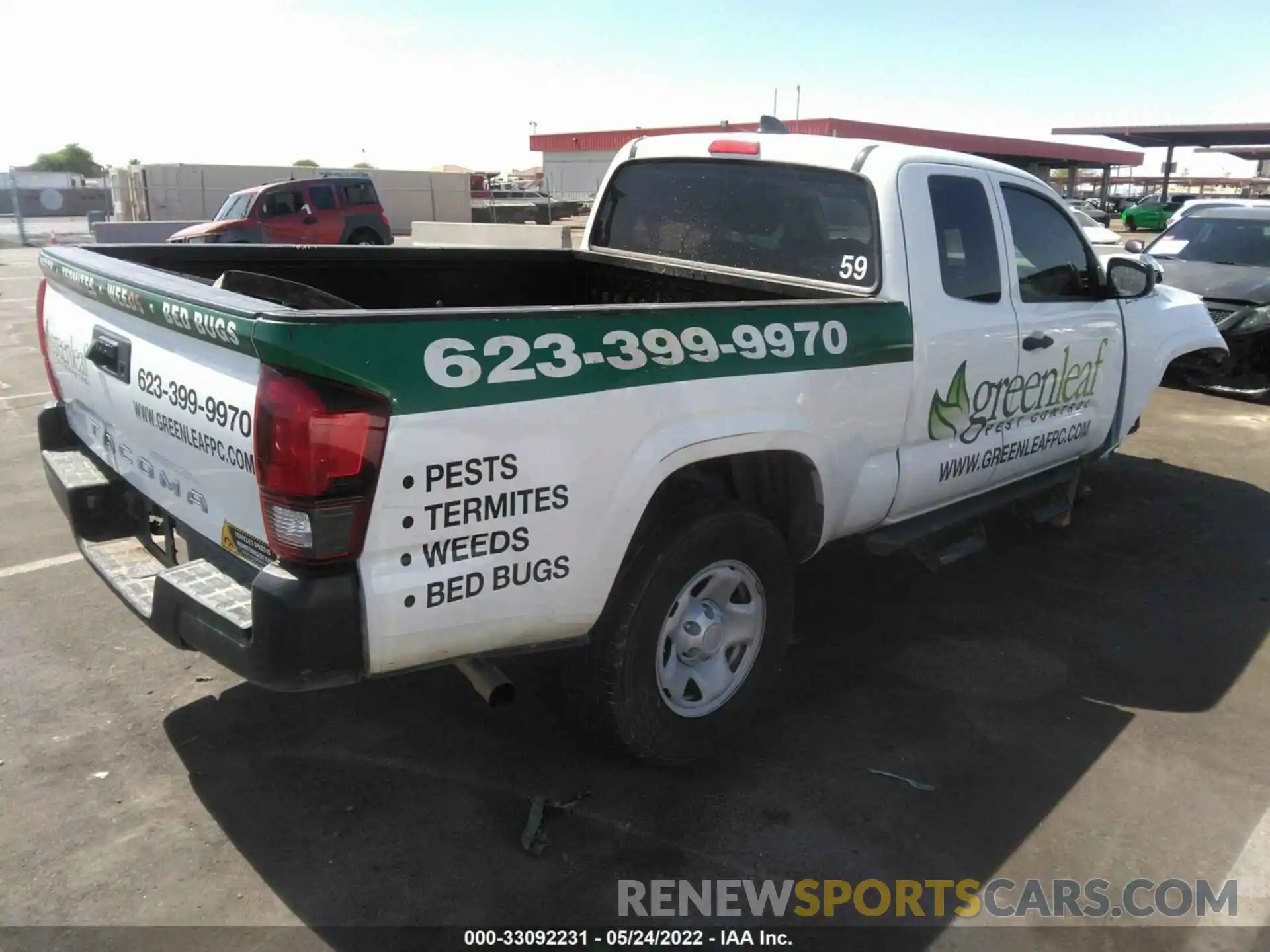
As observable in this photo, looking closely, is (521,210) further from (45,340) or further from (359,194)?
(45,340)

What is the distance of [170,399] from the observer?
9.40 feet

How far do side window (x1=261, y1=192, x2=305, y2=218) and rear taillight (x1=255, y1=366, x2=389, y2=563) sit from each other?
64.0 ft

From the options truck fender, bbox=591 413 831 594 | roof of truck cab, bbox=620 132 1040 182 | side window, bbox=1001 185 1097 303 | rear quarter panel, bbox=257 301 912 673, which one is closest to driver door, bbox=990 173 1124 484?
side window, bbox=1001 185 1097 303

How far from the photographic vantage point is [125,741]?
351 cm

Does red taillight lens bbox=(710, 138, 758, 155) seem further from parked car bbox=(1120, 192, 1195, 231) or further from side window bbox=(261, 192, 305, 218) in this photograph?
parked car bbox=(1120, 192, 1195, 231)

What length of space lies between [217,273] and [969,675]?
12.0 ft

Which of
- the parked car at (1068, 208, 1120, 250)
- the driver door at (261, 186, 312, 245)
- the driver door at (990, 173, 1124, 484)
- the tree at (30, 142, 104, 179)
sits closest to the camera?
the driver door at (990, 173, 1124, 484)

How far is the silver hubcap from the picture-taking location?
3334 millimetres

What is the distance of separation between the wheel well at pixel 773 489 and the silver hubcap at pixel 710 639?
289 mm

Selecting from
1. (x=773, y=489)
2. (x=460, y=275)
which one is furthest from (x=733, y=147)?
(x=773, y=489)

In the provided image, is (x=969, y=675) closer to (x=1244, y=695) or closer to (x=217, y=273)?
(x=1244, y=695)

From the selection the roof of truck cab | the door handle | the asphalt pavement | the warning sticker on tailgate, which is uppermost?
the roof of truck cab

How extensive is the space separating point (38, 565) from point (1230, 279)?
10.4 m

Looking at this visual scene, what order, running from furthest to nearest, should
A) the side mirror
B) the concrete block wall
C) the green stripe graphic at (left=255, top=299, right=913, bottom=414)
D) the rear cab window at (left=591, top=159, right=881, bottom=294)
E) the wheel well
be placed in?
the concrete block wall → the side mirror → the rear cab window at (left=591, top=159, right=881, bottom=294) → the wheel well → the green stripe graphic at (left=255, top=299, right=913, bottom=414)
